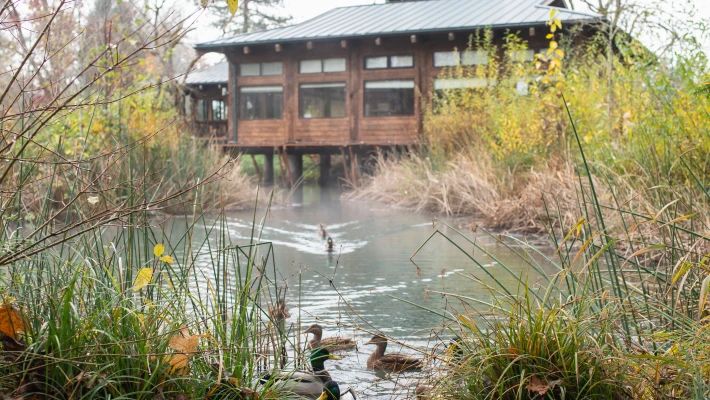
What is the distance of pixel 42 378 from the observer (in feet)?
7.78

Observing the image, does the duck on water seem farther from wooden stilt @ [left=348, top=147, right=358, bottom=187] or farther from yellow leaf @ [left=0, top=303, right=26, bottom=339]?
wooden stilt @ [left=348, top=147, right=358, bottom=187]

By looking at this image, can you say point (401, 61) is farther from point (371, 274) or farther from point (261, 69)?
point (371, 274)

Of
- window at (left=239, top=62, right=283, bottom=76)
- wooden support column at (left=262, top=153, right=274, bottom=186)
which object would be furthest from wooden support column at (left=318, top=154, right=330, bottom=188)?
window at (left=239, top=62, right=283, bottom=76)

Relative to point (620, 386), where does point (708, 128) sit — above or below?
above

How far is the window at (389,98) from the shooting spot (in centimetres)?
1972

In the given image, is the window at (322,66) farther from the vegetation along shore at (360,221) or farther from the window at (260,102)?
the window at (260,102)

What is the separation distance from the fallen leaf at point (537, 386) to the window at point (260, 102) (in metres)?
19.0

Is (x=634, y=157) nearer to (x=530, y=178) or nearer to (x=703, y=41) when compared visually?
(x=703, y=41)

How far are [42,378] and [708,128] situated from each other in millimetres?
4808

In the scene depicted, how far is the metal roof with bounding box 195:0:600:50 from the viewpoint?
60.0 ft

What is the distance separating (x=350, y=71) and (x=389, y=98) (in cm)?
137

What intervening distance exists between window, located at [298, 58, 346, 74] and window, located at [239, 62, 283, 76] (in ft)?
2.38

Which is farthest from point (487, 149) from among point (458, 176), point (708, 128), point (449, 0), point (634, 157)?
point (449, 0)

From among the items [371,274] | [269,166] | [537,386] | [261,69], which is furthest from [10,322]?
[269,166]
